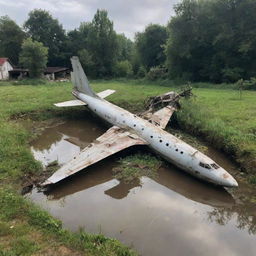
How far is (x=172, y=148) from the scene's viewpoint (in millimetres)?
17188

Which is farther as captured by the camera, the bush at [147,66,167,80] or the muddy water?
the bush at [147,66,167,80]

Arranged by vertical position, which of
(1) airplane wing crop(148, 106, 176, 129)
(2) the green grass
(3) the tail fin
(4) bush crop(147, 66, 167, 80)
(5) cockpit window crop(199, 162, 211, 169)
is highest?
(3) the tail fin

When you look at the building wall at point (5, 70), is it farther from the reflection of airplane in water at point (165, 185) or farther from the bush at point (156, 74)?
the reflection of airplane in water at point (165, 185)

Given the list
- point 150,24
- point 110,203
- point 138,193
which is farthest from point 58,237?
point 150,24

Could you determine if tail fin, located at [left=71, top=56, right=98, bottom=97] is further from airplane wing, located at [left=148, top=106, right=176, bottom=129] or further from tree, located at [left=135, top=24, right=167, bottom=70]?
tree, located at [left=135, top=24, right=167, bottom=70]

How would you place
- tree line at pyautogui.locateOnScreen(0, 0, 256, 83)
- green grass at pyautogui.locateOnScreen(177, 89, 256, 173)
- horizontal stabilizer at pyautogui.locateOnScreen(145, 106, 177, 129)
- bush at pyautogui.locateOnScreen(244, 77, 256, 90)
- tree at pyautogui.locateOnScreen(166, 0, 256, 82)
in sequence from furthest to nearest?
tree line at pyautogui.locateOnScreen(0, 0, 256, 83)
tree at pyautogui.locateOnScreen(166, 0, 256, 82)
bush at pyautogui.locateOnScreen(244, 77, 256, 90)
horizontal stabilizer at pyautogui.locateOnScreen(145, 106, 177, 129)
green grass at pyautogui.locateOnScreen(177, 89, 256, 173)

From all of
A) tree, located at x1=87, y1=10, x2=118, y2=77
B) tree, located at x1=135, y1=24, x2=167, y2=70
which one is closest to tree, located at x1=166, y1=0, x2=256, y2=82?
tree, located at x1=135, y1=24, x2=167, y2=70

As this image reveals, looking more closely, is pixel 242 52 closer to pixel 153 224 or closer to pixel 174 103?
pixel 174 103

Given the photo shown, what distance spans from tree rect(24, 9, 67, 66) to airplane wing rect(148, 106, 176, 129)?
61.7 m

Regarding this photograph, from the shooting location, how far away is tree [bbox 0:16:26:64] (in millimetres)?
73250

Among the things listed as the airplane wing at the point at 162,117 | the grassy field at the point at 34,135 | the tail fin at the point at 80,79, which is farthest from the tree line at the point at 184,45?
the tail fin at the point at 80,79

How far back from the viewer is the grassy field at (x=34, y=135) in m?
10.1

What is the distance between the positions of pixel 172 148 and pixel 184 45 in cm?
3949

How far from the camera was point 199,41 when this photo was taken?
51.3m
